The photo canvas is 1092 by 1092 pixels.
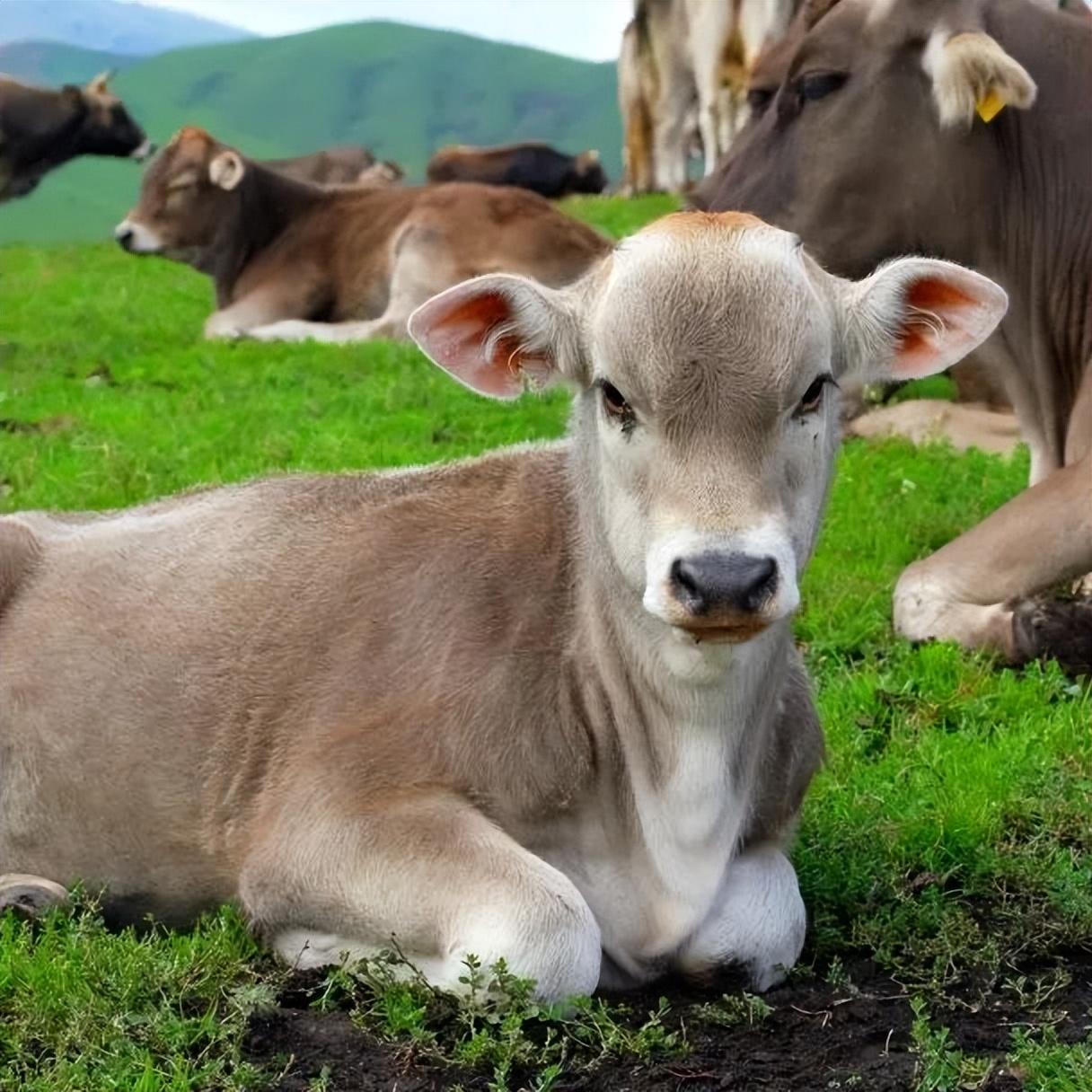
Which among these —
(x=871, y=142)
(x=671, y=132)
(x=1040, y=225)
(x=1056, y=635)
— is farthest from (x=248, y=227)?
(x=671, y=132)

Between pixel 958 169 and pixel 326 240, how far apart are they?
957 cm

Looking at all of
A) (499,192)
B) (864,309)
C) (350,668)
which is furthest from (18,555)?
(499,192)

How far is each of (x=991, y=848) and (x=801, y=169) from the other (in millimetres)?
4775

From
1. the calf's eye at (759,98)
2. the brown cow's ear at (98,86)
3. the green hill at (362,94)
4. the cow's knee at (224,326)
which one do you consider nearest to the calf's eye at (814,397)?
the calf's eye at (759,98)

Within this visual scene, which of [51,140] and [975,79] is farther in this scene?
[51,140]

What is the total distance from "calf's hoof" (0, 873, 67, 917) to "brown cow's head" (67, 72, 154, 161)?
63.4 ft

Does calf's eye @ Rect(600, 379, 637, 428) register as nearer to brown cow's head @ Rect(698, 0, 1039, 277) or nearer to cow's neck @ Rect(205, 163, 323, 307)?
brown cow's head @ Rect(698, 0, 1039, 277)

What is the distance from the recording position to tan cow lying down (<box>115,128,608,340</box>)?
56.0 feet

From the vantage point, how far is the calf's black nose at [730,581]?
4223 millimetres

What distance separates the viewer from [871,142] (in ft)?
31.5

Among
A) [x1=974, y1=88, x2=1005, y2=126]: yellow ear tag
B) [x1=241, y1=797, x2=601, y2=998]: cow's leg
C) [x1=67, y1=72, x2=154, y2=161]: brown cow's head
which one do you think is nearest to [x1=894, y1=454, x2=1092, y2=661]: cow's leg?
[x1=974, y1=88, x2=1005, y2=126]: yellow ear tag

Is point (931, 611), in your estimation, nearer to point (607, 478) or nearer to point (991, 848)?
point (991, 848)

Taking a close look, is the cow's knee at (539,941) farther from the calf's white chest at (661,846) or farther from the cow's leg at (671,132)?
the cow's leg at (671,132)

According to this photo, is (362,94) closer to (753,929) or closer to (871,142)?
(871,142)
